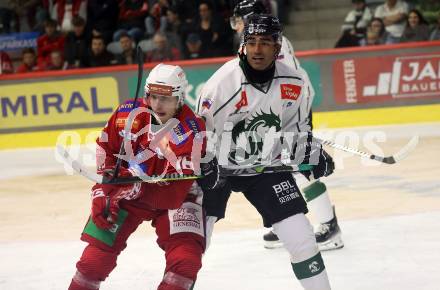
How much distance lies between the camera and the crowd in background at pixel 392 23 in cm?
1097

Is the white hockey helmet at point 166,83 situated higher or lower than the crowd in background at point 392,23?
higher

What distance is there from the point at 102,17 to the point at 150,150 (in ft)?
28.0

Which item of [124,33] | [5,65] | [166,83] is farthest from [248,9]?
[5,65]

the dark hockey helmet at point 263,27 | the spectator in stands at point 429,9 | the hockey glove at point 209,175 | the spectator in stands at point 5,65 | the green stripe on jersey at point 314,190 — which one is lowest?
the spectator in stands at point 5,65

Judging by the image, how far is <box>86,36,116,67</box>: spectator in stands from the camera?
1148cm

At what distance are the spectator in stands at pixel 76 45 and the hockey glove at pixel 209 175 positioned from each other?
7.66m

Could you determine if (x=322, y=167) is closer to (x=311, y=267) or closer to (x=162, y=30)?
(x=311, y=267)

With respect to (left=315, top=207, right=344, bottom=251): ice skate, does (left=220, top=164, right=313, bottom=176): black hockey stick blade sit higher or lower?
higher

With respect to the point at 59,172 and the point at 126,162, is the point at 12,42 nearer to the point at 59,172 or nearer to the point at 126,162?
the point at 59,172

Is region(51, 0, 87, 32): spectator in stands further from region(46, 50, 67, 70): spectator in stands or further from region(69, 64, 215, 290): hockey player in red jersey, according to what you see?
region(69, 64, 215, 290): hockey player in red jersey

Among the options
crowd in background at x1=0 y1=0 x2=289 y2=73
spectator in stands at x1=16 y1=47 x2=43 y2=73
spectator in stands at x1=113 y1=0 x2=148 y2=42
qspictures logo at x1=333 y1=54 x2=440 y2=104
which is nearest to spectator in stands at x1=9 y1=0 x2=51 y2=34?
crowd in background at x1=0 y1=0 x2=289 y2=73

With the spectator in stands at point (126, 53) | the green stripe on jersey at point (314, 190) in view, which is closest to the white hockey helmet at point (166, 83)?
the green stripe on jersey at point (314, 190)

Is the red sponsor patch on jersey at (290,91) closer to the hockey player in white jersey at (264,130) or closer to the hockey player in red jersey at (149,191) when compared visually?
the hockey player in white jersey at (264,130)

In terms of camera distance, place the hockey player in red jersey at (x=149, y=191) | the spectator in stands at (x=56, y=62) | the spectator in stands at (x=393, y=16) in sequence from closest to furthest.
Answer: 1. the hockey player in red jersey at (x=149, y=191)
2. the spectator in stands at (x=393, y=16)
3. the spectator in stands at (x=56, y=62)
